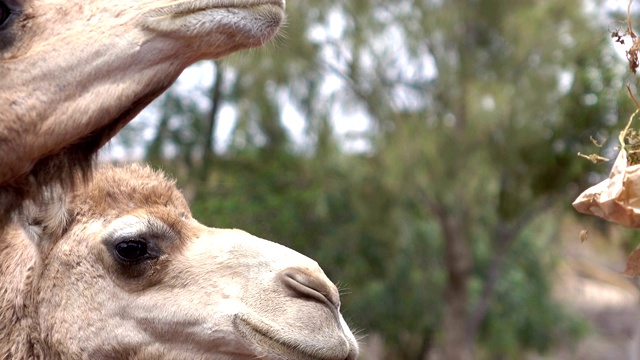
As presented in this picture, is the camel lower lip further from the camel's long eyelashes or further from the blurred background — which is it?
the blurred background

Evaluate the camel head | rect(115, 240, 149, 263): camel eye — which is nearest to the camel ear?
rect(115, 240, 149, 263): camel eye

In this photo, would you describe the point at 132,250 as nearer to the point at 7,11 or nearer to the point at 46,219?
the point at 46,219

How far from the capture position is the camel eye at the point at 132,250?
3.63m

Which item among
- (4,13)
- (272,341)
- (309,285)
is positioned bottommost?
(272,341)

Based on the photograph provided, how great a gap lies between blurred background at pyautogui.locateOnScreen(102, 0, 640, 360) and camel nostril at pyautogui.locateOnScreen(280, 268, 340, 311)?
12012 mm

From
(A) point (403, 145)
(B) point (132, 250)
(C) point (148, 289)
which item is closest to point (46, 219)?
(B) point (132, 250)

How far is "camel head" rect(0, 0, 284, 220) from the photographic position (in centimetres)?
270

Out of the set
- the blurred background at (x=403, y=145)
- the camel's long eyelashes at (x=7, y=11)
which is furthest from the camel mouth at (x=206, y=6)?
the blurred background at (x=403, y=145)

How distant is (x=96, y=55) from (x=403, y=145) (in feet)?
51.0

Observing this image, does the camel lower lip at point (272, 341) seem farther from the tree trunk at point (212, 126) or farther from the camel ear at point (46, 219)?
the tree trunk at point (212, 126)

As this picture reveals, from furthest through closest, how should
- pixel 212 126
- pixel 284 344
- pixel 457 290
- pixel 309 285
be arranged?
1. pixel 212 126
2. pixel 457 290
3. pixel 309 285
4. pixel 284 344

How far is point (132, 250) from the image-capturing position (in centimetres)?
364

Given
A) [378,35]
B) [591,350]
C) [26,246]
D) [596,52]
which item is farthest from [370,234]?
[26,246]

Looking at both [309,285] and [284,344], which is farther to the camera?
[309,285]
